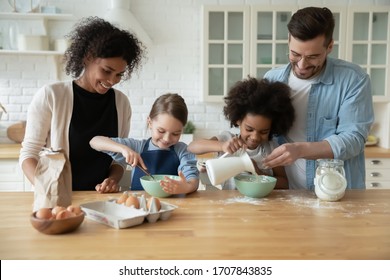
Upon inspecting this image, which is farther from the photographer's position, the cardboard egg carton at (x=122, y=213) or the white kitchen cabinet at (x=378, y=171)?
the white kitchen cabinet at (x=378, y=171)

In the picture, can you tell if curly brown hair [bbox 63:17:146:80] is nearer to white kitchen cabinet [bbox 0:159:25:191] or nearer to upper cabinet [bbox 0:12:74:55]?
white kitchen cabinet [bbox 0:159:25:191]

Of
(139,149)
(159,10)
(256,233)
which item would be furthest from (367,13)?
(256,233)

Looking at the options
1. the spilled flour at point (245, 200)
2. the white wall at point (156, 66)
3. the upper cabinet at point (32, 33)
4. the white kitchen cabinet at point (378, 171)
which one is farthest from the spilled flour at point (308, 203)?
the upper cabinet at point (32, 33)

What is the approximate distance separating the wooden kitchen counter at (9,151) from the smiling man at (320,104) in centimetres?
223

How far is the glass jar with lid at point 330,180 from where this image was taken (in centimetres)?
155

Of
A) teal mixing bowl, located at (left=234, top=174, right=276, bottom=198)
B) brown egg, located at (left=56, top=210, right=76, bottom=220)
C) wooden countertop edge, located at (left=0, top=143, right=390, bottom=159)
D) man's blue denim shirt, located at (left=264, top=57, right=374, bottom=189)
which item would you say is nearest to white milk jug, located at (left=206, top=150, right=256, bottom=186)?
teal mixing bowl, located at (left=234, top=174, right=276, bottom=198)

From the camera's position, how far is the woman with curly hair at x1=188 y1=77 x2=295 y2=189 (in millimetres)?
1790

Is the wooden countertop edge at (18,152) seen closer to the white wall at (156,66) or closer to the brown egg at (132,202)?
the white wall at (156,66)

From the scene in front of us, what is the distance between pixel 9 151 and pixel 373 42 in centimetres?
326

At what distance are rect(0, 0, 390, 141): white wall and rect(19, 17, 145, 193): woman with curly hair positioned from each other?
6.57 ft

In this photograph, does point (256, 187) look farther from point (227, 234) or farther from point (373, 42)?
point (373, 42)

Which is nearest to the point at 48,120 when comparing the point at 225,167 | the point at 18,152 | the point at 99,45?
the point at 99,45

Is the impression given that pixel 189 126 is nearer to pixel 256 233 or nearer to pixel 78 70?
pixel 78 70

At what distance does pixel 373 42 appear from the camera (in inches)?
151
